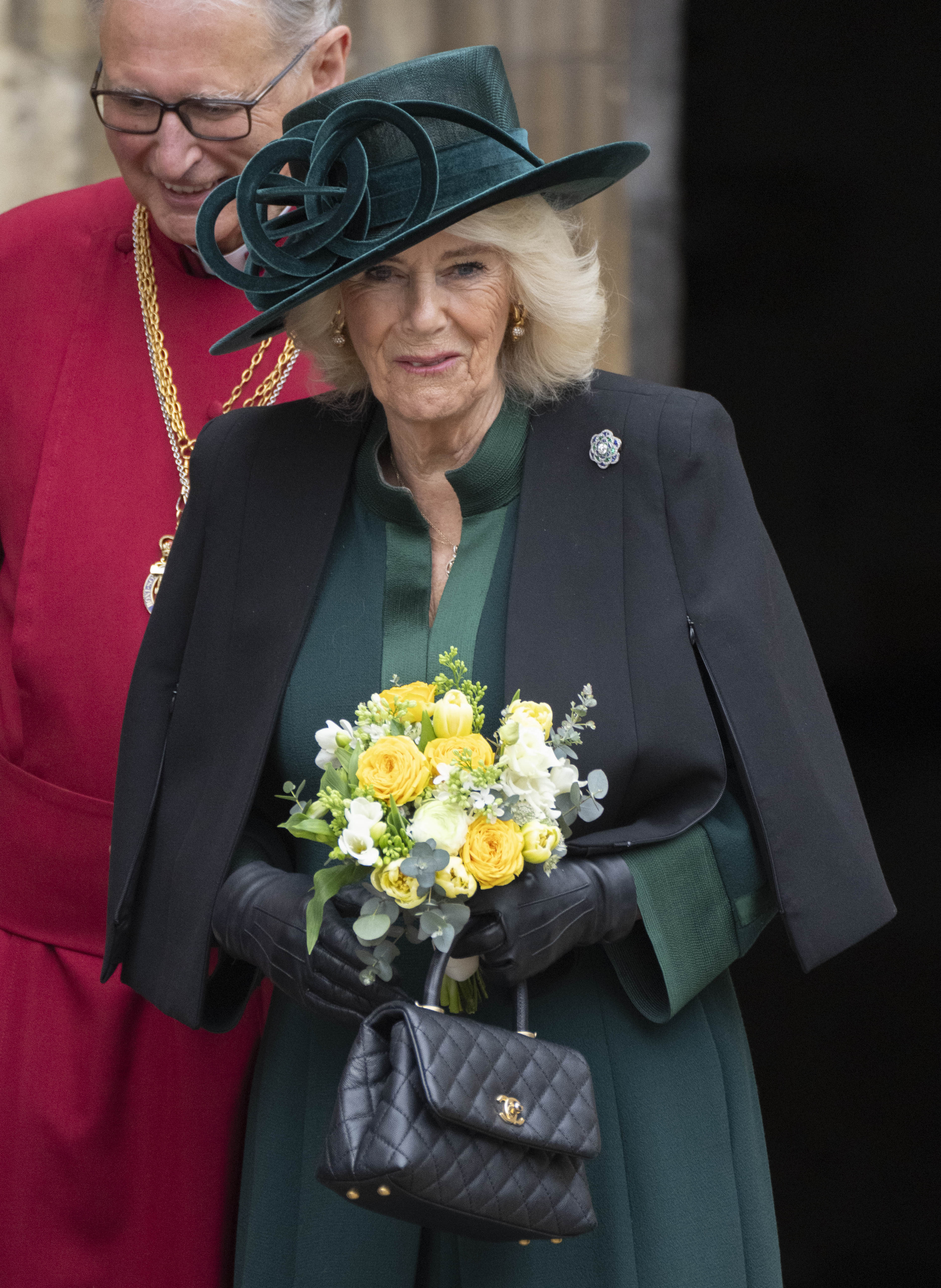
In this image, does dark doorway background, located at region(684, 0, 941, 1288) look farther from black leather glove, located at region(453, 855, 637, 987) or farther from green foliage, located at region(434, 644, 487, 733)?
black leather glove, located at region(453, 855, 637, 987)

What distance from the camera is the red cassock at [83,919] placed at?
249cm

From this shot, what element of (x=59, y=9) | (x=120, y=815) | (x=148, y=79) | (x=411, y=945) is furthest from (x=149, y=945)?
(x=59, y=9)

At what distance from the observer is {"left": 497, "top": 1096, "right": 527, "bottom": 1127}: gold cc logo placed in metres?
1.72

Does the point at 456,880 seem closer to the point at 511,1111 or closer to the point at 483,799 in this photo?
the point at 483,799

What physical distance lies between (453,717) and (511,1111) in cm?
42

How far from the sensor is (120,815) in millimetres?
2236

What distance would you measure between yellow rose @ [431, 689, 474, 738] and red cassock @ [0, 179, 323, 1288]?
2.79ft

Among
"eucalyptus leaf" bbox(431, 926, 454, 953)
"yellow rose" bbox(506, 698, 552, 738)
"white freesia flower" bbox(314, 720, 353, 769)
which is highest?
"yellow rose" bbox(506, 698, 552, 738)

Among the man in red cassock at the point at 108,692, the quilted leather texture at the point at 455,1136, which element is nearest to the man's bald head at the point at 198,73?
the man in red cassock at the point at 108,692

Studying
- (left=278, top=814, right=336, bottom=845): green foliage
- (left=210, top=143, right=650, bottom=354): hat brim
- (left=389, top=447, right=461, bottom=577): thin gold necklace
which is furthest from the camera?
(left=389, top=447, right=461, bottom=577): thin gold necklace

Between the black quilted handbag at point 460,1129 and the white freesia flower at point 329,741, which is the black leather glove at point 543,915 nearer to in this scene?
the black quilted handbag at point 460,1129

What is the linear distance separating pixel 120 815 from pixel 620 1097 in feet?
2.53

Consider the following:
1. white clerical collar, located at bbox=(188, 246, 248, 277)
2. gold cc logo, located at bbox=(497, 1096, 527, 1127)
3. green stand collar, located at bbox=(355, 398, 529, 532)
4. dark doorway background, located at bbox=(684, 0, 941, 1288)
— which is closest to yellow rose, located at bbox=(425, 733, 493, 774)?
gold cc logo, located at bbox=(497, 1096, 527, 1127)

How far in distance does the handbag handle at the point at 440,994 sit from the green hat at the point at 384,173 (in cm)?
80
